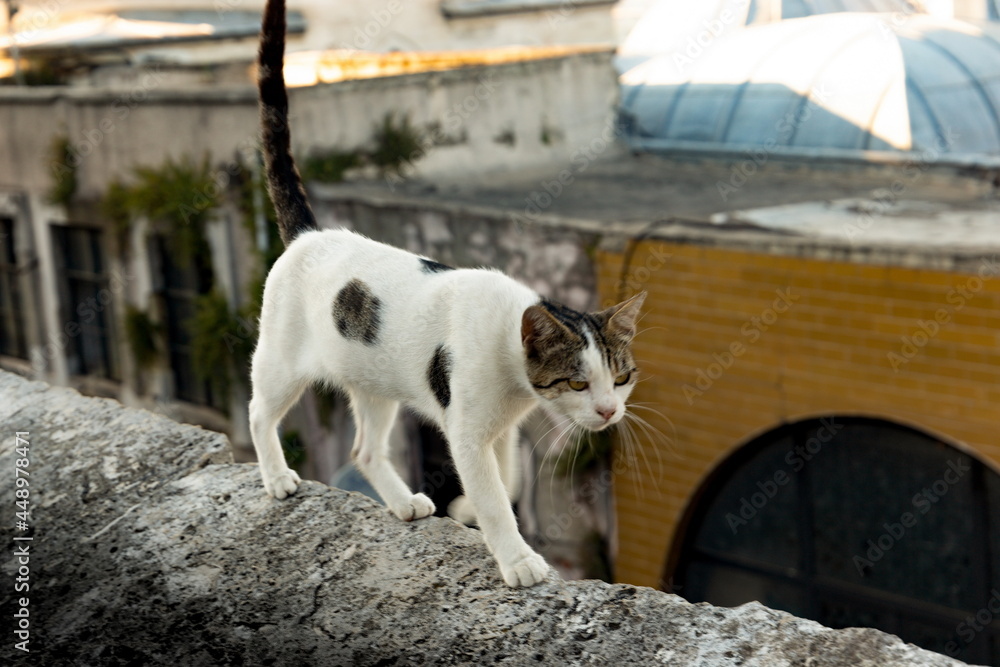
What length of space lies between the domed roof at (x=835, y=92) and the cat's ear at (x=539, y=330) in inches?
416

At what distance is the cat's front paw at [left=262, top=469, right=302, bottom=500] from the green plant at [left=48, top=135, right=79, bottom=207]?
12.2 meters

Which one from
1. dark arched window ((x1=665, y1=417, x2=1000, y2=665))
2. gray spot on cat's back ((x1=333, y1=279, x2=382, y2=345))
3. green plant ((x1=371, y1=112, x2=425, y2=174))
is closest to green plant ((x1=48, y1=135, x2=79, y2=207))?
green plant ((x1=371, y1=112, x2=425, y2=174))

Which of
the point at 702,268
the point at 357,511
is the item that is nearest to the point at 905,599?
the point at 702,268

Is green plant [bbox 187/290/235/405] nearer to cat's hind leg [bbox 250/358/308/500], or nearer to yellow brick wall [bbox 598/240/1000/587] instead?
yellow brick wall [bbox 598/240/1000/587]

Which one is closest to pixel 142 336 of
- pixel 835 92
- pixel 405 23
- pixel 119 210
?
pixel 119 210

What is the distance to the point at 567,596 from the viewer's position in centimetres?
247

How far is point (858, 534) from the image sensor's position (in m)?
8.93

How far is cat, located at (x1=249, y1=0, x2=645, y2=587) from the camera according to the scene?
97.5 inches

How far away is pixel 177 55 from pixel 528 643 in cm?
1509

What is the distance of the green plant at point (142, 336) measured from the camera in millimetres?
13672

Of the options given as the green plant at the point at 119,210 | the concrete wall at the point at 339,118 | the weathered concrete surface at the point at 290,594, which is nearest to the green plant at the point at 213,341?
the green plant at the point at 119,210

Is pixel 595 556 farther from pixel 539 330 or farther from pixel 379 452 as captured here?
pixel 539 330

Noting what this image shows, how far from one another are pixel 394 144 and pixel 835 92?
5005 millimetres

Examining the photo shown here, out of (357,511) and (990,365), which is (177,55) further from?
(357,511)
